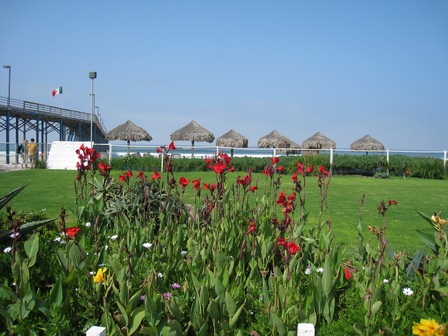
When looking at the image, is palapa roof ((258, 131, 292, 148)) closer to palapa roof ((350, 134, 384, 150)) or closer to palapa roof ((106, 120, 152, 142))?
palapa roof ((350, 134, 384, 150))

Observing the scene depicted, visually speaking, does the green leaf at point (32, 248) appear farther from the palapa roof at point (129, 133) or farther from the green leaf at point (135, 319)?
the palapa roof at point (129, 133)

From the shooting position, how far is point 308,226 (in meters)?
6.64

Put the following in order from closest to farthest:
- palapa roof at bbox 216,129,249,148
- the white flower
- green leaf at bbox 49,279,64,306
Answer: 1. green leaf at bbox 49,279,64,306
2. the white flower
3. palapa roof at bbox 216,129,249,148

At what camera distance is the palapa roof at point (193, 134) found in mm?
33656

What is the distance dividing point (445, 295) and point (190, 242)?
6.07 feet

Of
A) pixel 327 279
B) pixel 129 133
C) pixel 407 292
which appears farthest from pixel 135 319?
pixel 129 133

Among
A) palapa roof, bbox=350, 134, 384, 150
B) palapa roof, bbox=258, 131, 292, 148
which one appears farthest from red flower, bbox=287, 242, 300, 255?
palapa roof, bbox=350, 134, 384, 150

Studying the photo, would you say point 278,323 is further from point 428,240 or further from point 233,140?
point 233,140

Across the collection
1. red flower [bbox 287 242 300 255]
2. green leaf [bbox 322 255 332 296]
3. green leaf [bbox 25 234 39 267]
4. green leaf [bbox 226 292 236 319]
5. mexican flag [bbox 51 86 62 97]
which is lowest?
green leaf [bbox 226 292 236 319]

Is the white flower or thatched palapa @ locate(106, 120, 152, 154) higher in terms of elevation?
thatched palapa @ locate(106, 120, 152, 154)

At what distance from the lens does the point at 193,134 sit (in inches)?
1331

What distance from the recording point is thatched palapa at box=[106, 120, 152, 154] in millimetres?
35844

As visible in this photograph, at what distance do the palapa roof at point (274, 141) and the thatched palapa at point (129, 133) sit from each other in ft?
30.8

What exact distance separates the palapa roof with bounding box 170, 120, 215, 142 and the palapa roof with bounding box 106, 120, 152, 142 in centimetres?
→ 259
